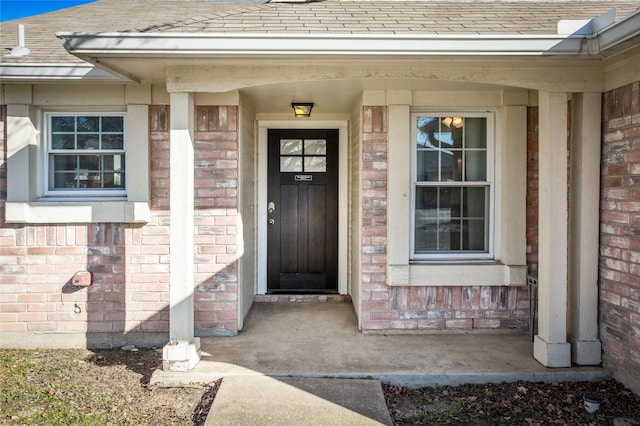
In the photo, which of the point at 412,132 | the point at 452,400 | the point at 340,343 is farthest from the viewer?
the point at 412,132

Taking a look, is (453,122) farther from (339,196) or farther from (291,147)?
(291,147)

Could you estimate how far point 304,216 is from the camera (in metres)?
6.21

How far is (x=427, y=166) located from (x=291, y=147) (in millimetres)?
2101

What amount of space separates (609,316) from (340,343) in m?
2.26

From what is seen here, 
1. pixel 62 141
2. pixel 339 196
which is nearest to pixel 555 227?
pixel 339 196

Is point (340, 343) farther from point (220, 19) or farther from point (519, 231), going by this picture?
point (220, 19)

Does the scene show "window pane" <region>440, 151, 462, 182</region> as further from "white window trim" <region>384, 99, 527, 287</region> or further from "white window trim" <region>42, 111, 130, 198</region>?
"white window trim" <region>42, 111, 130, 198</region>

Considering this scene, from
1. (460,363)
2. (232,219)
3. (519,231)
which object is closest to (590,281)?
(519,231)

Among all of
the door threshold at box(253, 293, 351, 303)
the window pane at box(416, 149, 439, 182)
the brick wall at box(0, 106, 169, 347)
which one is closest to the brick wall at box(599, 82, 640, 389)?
the window pane at box(416, 149, 439, 182)

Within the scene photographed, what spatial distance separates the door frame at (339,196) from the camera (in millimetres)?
6020

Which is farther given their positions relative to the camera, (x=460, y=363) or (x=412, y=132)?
(x=412, y=132)

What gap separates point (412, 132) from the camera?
4.68 metres

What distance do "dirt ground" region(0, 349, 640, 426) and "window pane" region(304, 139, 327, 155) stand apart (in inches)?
131

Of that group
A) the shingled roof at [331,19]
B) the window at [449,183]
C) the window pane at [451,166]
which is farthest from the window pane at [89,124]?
the window pane at [451,166]
